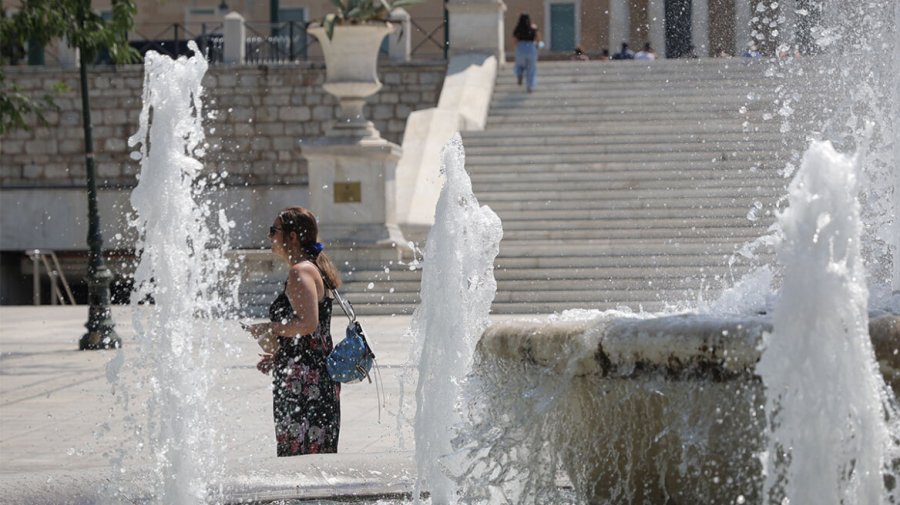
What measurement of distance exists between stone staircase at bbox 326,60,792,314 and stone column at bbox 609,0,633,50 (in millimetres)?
7905

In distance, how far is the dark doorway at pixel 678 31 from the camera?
28.7 metres

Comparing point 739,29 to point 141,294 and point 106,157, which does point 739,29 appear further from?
point 141,294

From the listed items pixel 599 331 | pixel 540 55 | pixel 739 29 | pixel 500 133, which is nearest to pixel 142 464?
pixel 599 331

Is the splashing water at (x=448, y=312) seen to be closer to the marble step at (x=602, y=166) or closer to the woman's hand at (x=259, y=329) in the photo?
the woman's hand at (x=259, y=329)

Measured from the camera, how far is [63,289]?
28.2 metres

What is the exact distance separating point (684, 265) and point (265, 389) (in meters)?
6.40

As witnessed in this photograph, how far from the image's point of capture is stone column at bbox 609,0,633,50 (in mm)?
30234

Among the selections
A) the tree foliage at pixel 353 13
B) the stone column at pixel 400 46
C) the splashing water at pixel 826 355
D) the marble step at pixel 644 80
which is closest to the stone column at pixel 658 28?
the stone column at pixel 400 46

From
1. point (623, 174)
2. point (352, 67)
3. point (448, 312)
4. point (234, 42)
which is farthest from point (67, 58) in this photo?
point (448, 312)

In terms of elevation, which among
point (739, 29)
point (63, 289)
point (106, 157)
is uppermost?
point (739, 29)

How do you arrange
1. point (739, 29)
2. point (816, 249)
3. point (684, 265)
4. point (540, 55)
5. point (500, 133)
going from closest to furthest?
point (816, 249)
point (684, 265)
point (500, 133)
point (739, 29)
point (540, 55)

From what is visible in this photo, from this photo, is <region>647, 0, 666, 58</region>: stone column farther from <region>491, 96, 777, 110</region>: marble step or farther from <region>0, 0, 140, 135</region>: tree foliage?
<region>0, 0, 140, 135</region>: tree foliage

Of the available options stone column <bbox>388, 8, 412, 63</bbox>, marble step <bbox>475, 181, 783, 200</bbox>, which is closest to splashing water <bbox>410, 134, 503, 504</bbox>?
marble step <bbox>475, 181, 783, 200</bbox>

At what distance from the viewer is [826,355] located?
158 inches
